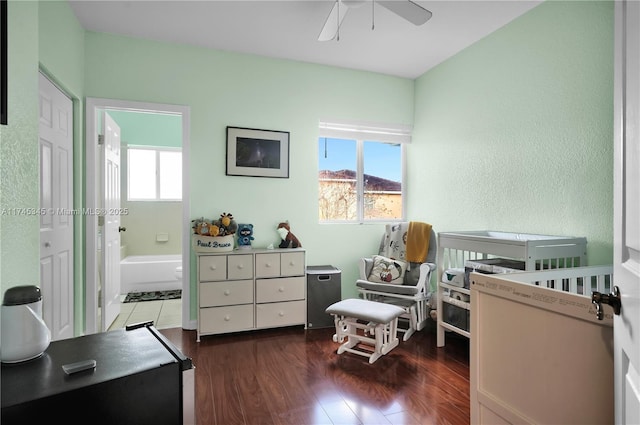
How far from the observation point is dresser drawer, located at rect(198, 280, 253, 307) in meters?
3.01

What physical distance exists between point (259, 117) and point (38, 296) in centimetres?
271

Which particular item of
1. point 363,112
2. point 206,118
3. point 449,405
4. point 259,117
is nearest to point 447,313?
point 449,405

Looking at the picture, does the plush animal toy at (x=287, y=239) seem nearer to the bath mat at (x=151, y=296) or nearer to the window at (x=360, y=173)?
the window at (x=360, y=173)

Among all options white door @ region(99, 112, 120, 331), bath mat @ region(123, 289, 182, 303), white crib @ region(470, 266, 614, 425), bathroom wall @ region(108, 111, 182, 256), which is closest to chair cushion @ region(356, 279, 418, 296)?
white crib @ region(470, 266, 614, 425)

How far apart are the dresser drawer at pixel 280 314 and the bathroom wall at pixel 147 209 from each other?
2.84 metres

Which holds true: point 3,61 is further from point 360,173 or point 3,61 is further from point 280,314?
point 360,173

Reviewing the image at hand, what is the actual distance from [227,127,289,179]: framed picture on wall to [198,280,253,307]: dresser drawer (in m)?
1.05

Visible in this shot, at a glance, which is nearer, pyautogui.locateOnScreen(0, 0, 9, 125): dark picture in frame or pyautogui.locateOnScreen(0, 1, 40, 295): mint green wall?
pyautogui.locateOnScreen(0, 0, 9, 125): dark picture in frame

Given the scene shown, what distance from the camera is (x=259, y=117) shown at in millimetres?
3494

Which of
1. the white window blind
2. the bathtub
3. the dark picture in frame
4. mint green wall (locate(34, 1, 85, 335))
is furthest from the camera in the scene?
the bathtub

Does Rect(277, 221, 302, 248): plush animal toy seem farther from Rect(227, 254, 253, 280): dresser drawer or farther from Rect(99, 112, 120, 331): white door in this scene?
Rect(99, 112, 120, 331): white door

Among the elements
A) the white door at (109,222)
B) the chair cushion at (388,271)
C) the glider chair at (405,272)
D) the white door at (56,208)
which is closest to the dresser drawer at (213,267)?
the white door at (109,222)

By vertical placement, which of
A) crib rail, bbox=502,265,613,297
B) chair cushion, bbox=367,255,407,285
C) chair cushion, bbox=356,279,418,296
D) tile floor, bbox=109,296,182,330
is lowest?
tile floor, bbox=109,296,182,330

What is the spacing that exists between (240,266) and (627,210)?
2764 mm
